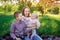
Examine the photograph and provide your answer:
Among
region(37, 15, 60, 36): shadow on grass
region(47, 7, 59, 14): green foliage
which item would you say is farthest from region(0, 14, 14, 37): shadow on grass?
region(47, 7, 59, 14): green foliage

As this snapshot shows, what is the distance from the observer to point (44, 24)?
2.30 metres

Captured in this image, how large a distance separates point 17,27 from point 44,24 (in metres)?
0.34

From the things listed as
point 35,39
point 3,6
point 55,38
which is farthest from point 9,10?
point 55,38

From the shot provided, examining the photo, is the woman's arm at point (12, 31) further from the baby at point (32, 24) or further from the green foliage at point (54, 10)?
the green foliage at point (54, 10)

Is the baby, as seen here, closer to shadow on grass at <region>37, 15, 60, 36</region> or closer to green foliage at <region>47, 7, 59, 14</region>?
shadow on grass at <region>37, 15, 60, 36</region>

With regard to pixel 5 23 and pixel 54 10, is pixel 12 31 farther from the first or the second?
pixel 54 10

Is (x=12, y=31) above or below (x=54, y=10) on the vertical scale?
below

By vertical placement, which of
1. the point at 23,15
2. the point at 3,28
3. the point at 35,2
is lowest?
the point at 3,28

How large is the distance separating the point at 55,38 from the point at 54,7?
0.39 meters

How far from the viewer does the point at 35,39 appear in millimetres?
2307

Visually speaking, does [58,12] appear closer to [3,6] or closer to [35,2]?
[35,2]

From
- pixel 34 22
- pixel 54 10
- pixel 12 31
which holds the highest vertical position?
pixel 54 10

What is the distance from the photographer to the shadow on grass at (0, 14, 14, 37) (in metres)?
2.30

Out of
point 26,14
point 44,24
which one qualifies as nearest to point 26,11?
point 26,14
